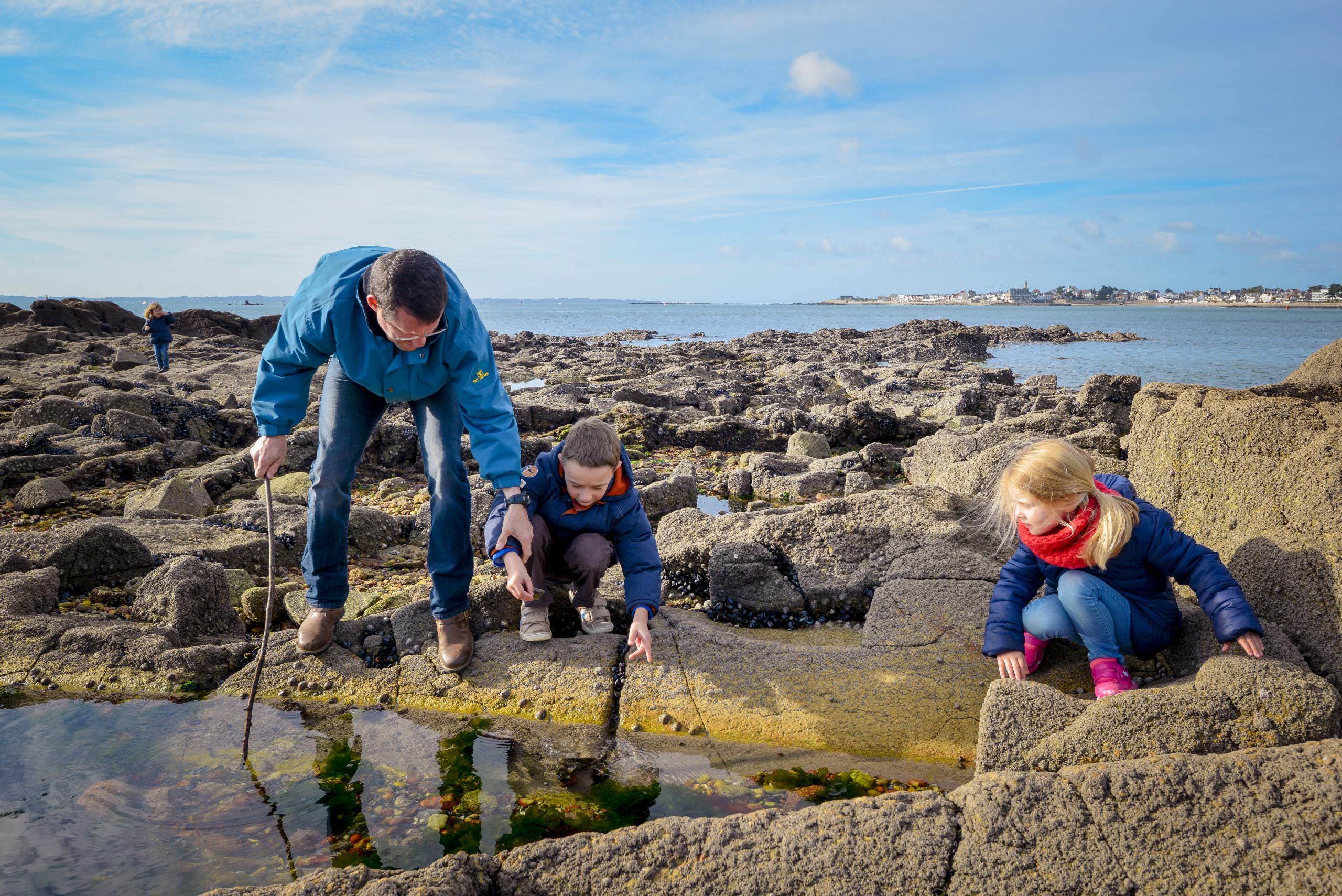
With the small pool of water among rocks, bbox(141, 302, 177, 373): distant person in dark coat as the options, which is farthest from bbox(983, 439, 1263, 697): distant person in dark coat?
bbox(141, 302, 177, 373): distant person in dark coat

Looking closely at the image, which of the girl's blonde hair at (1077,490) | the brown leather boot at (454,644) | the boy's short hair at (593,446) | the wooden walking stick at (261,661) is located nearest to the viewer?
the girl's blonde hair at (1077,490)

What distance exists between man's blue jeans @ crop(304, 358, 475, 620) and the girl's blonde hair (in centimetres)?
260

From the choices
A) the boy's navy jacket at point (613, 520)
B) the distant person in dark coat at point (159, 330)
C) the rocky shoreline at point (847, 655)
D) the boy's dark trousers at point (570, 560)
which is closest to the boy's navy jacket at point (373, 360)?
the boy's navy jacket at point (613, 520)

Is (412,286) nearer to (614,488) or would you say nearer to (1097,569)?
(614,488)

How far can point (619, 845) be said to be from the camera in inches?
97.3

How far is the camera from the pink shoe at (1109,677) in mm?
3330

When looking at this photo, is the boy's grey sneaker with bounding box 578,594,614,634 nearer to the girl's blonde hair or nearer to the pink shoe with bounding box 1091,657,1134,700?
the girl's blonde hair

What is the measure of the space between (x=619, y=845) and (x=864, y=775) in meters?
1.26

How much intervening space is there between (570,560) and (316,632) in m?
1.37

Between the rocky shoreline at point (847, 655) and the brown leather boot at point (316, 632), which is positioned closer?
the rocky shoreline at point (847, 655)

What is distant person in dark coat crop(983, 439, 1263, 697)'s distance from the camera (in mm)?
3354

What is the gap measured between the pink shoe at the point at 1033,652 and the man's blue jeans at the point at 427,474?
2759 mm

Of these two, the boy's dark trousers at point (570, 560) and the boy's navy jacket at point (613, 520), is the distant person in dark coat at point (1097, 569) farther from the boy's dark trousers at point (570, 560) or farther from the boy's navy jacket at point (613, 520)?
the boy's dark trousers at point (570, 560)

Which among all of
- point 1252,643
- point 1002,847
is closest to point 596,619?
point 1002,847
